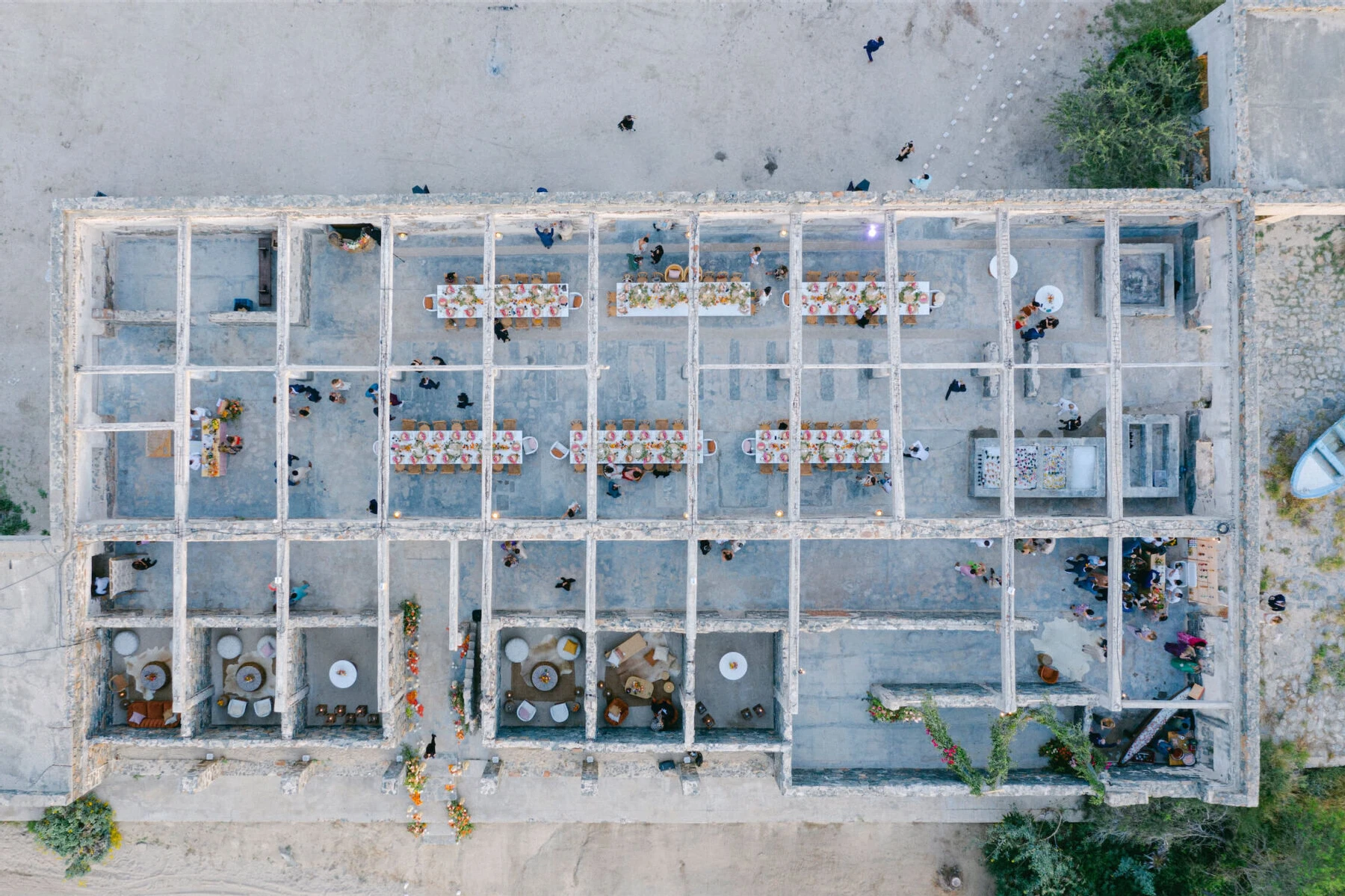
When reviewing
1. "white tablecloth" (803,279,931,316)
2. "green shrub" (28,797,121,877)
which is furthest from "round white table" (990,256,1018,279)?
"green shrub" (28,797,121,877)

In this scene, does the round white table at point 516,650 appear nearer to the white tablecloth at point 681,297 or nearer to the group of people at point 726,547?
the group of people at point 726,547

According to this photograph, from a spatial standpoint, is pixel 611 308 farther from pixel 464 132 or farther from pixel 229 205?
pixel 229 205

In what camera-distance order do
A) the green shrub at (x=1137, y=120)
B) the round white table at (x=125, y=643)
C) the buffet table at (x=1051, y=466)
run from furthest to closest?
the round white table at (x=125, y=643) < the buffet table at (x=1051, y=466) < the green shrub at (x=1137, y=120)

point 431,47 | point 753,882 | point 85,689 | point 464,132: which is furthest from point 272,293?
point 753,882

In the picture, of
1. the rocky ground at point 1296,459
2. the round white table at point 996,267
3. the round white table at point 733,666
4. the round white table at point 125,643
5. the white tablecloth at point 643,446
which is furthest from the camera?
the rocky ground at point 1296,459

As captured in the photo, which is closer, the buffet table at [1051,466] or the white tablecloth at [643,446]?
the white tablecloth at [643,446]

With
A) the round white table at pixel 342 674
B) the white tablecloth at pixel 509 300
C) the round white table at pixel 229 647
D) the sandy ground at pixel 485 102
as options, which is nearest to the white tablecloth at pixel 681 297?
the white tablecloth at pixel 509 300

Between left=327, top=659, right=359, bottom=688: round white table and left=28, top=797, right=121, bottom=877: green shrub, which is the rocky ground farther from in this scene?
left=28, top=797, right=121, bottom=877: green shrub

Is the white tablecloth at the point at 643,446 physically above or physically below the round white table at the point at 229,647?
above

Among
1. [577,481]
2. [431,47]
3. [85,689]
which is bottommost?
[85,689]
